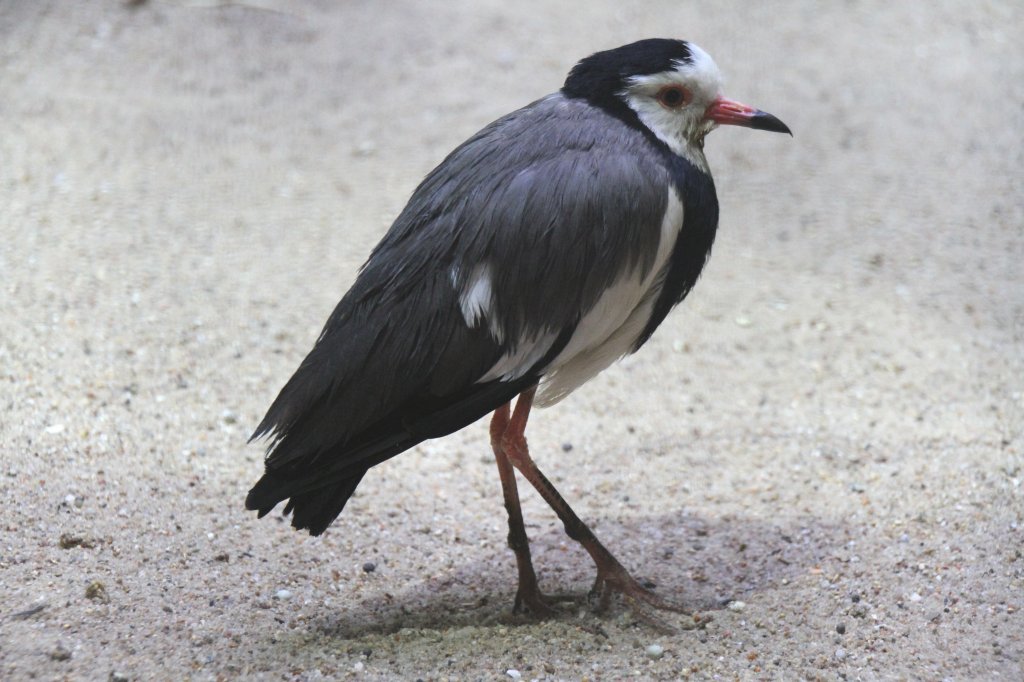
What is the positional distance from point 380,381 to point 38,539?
1.16 meters

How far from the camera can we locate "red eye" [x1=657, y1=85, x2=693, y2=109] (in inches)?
122

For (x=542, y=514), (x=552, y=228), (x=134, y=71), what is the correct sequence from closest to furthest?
(x=552, y=228), (x=542, y=514), (x=134, y=71)

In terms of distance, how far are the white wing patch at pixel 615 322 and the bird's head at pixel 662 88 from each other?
10.4 inches

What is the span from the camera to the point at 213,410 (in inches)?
163

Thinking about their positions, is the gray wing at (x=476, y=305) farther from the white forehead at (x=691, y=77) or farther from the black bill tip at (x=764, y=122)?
the black bill tip at (x=764, y=122)

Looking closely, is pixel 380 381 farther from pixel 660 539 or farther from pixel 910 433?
pixel 910 433

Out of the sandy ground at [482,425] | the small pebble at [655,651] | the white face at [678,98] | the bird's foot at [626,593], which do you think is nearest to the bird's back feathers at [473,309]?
the white face at [678,98]

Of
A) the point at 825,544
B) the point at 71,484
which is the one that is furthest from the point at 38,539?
the point at 825,544

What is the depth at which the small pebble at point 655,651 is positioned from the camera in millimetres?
2908

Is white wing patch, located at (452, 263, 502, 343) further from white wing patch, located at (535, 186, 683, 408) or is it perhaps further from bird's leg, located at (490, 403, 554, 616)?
bird's leg, located at (490, 403, 554, 616)

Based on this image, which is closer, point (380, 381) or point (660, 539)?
point (380, 381)

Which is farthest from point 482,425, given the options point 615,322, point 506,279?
point 506,279

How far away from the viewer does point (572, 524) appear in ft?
10.8

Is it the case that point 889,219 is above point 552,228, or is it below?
below
